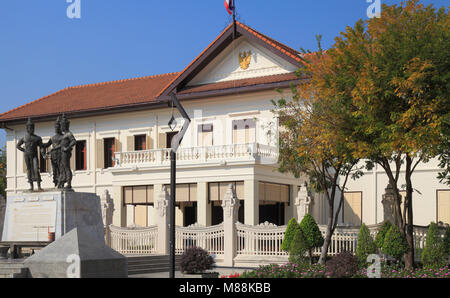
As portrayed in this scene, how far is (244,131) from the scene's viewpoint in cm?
3294

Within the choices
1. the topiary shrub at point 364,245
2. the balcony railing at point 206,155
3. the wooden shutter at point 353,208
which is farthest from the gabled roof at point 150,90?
the topiary shrub at point 364,245

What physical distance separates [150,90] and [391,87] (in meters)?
21.9

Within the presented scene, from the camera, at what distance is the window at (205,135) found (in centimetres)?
3388

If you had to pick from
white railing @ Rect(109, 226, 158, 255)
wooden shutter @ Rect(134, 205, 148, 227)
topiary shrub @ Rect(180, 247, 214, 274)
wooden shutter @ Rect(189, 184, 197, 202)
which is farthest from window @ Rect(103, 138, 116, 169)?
topiary shrub @ Rect(180, 247, 214, 274)

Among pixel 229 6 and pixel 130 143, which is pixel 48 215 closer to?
pixel 229 6

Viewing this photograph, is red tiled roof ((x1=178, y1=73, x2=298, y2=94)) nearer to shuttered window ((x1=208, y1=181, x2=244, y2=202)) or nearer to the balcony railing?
the balcony railing

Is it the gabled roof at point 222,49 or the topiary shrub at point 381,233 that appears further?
the gabled roof at point 222,49

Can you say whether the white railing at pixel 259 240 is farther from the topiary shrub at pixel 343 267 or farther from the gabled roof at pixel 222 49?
→ the gabled roof at pixel 222 49

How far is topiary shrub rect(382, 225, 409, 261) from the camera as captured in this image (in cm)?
1953

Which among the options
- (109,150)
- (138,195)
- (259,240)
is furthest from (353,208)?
(109,150)

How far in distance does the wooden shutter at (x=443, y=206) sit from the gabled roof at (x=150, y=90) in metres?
7.91
